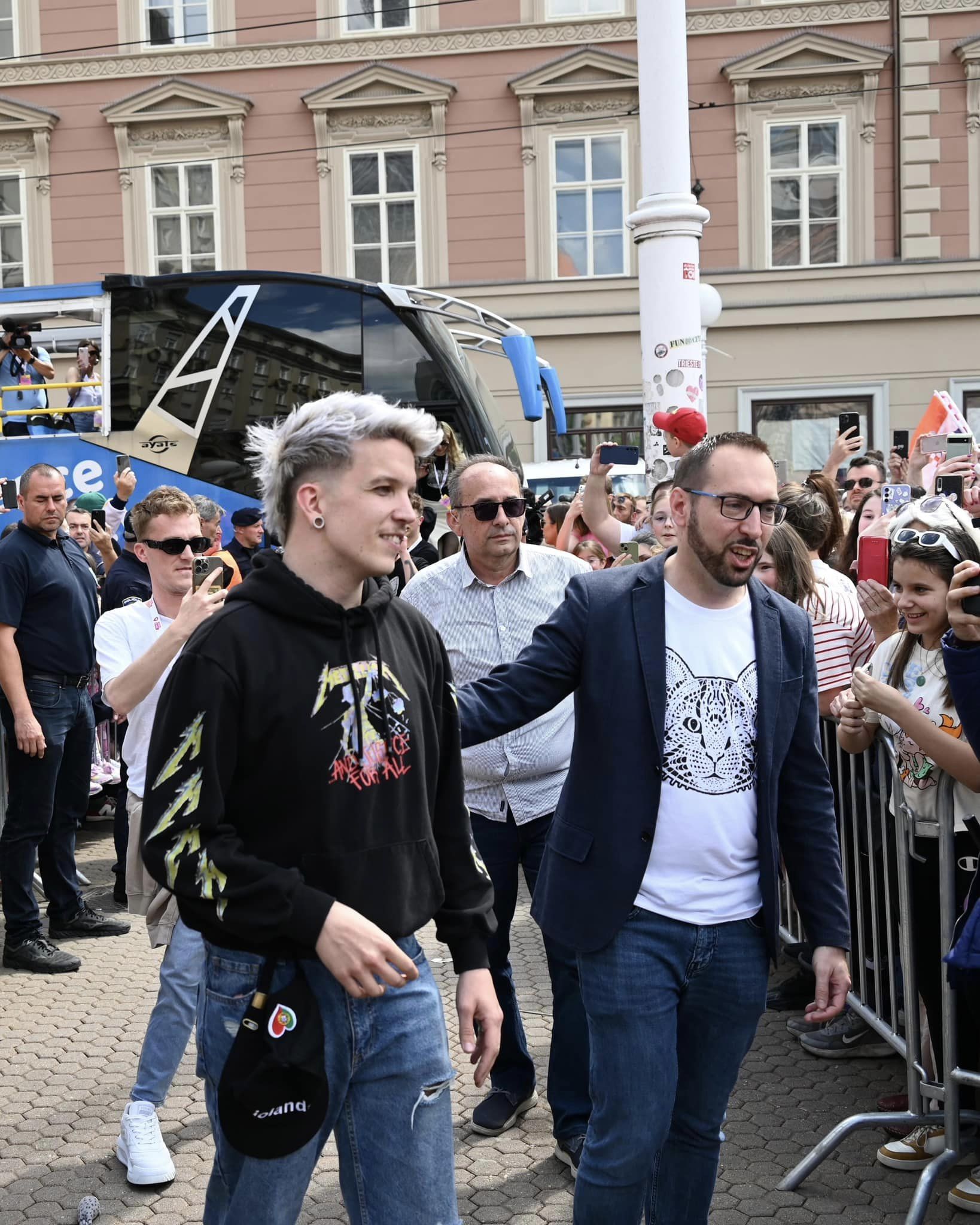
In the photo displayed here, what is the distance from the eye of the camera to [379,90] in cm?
2300

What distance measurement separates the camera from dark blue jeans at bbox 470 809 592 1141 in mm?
4102

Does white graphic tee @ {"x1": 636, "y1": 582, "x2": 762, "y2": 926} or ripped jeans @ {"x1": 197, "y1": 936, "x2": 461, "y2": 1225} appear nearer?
ripped jeans @ {"x1": 197, "y1": 936, "x2": 461, "y2": 1225}

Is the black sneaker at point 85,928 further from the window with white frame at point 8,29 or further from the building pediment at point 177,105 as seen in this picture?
the window with white frame at point 8,29

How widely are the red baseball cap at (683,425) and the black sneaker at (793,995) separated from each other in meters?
2.11

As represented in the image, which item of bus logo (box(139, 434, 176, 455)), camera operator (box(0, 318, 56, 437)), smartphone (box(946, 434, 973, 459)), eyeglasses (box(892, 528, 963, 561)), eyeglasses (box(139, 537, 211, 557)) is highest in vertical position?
camera operator (box(0, 318, 56, 437))

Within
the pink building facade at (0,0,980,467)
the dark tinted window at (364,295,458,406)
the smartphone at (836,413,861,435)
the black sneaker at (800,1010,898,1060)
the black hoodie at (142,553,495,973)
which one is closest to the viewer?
the black hoodie at (142,553,495,973)

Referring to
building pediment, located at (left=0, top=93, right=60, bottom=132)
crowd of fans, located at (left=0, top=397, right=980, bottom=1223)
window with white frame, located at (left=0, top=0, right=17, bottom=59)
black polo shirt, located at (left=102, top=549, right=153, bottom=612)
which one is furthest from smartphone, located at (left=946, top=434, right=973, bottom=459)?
window with white frame, located at (left=0, top=0, right=17, bottom=59)

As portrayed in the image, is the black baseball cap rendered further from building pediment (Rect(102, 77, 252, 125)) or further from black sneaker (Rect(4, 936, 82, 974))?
building pediment (Rect(102, 77, 252, 125))

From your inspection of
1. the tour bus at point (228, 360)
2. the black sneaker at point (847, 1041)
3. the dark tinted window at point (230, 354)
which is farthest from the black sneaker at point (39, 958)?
the dark tinted window at point (230, 354)

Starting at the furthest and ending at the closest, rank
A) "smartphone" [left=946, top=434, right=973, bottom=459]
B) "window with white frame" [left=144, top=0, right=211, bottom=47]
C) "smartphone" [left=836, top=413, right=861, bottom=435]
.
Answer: "window with white frame" [left=144, top=0, right=211, bottom=47]
"smartphone" [left=836, top=413, right=861, bottom=435]
"smartphone" [left=946, top=434, right=973, bottom=459]

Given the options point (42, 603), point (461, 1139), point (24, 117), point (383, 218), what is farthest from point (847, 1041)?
point (24, 117)

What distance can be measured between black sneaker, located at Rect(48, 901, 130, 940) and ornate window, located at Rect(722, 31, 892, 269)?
18.2 m

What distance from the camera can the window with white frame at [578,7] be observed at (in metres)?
22.7

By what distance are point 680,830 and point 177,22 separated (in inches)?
931
